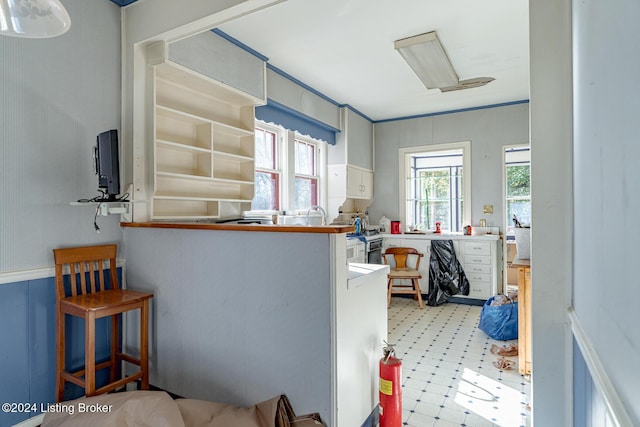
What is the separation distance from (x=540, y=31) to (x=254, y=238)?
158 cm

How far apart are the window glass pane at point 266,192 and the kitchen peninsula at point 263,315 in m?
1.55

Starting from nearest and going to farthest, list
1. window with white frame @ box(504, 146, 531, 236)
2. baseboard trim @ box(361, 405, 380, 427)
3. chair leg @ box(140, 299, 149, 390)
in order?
baseboard trim @ box(361, 405, 380, 427) → chair leg @ box(140, 299, 149, 390) → window with white frame @ box(504, 146, 531, 236)

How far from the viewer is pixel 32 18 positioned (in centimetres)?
108

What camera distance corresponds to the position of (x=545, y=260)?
1388 mm

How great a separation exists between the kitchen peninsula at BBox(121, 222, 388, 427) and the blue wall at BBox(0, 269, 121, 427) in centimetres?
45

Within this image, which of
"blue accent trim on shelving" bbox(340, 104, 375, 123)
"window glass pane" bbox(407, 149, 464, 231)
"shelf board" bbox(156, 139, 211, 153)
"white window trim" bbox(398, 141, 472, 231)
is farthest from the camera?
"window glass pane" bbox(407, 149, 464, 231)

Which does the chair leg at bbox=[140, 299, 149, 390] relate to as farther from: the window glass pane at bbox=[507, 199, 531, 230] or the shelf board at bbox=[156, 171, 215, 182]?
the window glass pane at bbox=[507, 199, 531, 230]

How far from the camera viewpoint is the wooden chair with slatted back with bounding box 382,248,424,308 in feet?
14.7

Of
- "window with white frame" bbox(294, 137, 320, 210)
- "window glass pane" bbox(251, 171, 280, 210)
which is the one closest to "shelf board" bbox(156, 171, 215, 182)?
"window glass pane" bbox(251, 171, 280, 210)

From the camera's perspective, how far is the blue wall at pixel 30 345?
1831 millimetres

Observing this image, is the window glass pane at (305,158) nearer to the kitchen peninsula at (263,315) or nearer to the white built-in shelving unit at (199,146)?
the white built-in shelving unit at (199,146)

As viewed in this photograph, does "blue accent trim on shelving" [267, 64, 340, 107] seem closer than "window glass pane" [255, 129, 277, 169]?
Yes

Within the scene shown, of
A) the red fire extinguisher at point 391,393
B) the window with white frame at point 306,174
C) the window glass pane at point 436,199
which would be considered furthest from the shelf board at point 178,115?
the window glass pane at point 436,199

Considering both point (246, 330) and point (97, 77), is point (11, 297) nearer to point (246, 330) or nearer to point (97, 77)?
point (246, 330)
